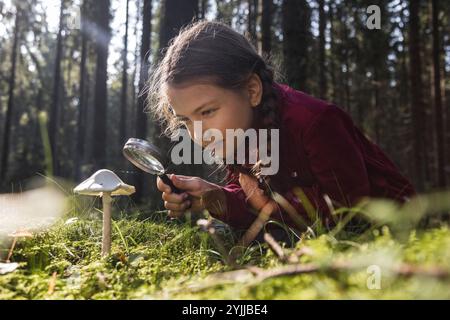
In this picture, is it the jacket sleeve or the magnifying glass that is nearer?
the magnifying glass

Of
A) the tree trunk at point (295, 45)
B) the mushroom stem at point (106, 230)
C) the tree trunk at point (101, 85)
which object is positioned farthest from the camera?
the tree trunk at point (101, 85)

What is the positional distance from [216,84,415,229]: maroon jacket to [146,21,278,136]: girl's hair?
11 centimetres

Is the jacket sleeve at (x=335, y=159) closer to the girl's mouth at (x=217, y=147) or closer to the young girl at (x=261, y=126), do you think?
the young girl at (x=261, y=126)

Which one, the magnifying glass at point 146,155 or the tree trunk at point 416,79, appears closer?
the magnifying glass at point 146,155

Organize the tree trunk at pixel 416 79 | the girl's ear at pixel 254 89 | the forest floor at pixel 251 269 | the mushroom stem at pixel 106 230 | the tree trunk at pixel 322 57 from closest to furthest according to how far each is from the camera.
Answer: the forest floor at pixel 251 269
the mushroom stem at pixel 106 230
the girl's ear at pixel 254 89
the tree trunk at pixel 416 79
the tree trunk at pixel 322 57

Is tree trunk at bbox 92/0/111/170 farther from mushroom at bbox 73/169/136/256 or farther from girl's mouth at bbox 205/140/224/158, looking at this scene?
mushroom at bbox 73/169/136/256

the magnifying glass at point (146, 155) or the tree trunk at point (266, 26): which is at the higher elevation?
the tree trunk at point (266, 26)

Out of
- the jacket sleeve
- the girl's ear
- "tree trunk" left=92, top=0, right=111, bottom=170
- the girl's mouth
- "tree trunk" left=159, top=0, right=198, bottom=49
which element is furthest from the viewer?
"tree trunk" left=92, top=0, right=111, bottom=170

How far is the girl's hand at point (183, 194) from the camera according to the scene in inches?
107

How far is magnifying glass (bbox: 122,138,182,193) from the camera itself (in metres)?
2.27

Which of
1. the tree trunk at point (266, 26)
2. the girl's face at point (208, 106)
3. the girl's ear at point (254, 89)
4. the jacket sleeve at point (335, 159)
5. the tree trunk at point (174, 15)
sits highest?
the tree trunk at point (266, 26)

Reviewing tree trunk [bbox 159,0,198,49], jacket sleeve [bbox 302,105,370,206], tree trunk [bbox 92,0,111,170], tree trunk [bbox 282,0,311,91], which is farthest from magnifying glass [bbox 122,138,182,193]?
tree trunk [bbox 92,0,111,170]

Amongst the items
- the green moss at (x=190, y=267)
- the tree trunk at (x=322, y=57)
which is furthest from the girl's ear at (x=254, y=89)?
the tree trunk at (x=322, y=57)
